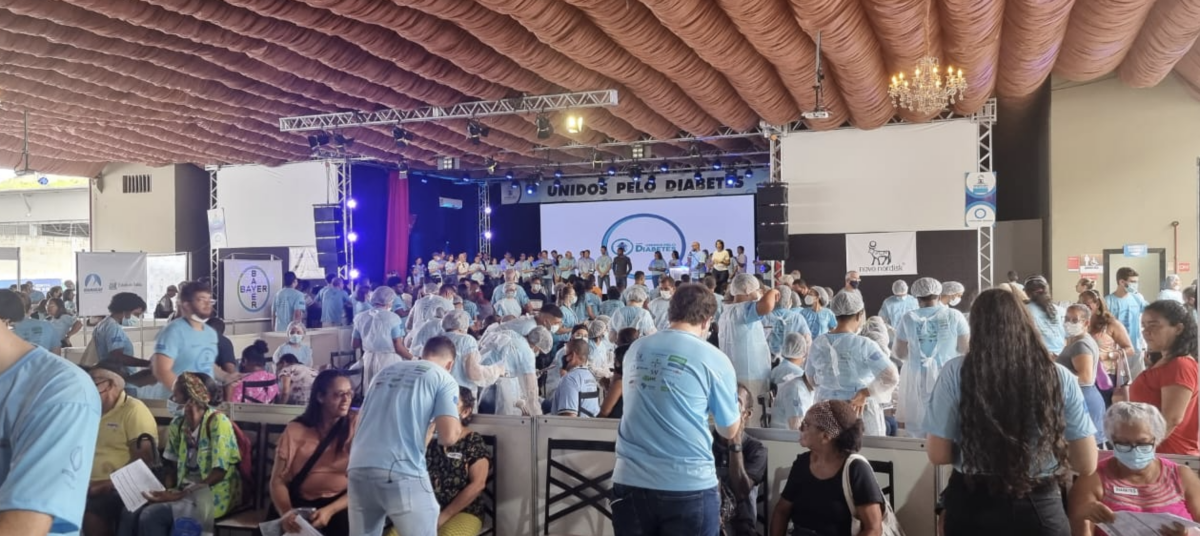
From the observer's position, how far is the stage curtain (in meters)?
19.9

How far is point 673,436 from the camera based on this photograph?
300 centimetres

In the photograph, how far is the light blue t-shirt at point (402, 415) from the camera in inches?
134

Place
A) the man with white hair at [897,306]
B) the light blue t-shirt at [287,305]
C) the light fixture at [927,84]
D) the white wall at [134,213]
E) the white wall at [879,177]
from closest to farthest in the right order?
the light fixture at [927,84] → the man with white hair at [897,306] → the light blue t-shirt at [287,305] → the white wall at [879,177] → the white wall at [134,213]

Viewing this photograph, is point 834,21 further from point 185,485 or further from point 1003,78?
point 185,485

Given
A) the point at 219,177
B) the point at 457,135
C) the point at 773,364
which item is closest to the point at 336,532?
the point at 773,364

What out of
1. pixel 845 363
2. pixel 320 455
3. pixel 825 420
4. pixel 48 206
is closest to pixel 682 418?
pixel 825 420

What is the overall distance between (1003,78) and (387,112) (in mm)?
8353

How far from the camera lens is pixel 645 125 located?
13.8 m

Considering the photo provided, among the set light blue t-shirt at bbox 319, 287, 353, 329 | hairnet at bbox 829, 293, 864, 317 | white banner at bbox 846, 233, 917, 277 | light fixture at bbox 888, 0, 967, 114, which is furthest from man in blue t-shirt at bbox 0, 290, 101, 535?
white banner at bbox 846, 233, 917, 277

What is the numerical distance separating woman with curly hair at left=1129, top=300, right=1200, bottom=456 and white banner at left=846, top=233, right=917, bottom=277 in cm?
965

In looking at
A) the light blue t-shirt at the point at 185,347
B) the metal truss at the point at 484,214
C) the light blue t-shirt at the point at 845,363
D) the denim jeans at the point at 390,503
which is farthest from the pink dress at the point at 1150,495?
the metal truss at the point at 484,214

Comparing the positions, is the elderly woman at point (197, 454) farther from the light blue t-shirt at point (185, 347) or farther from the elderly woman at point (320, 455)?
the light blue t-shirt at point (185, 347)

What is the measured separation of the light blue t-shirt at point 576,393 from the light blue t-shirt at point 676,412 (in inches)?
104

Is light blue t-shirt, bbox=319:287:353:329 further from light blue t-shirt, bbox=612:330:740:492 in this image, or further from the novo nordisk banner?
light blue t-shirt, bbox=612:330:740:492
